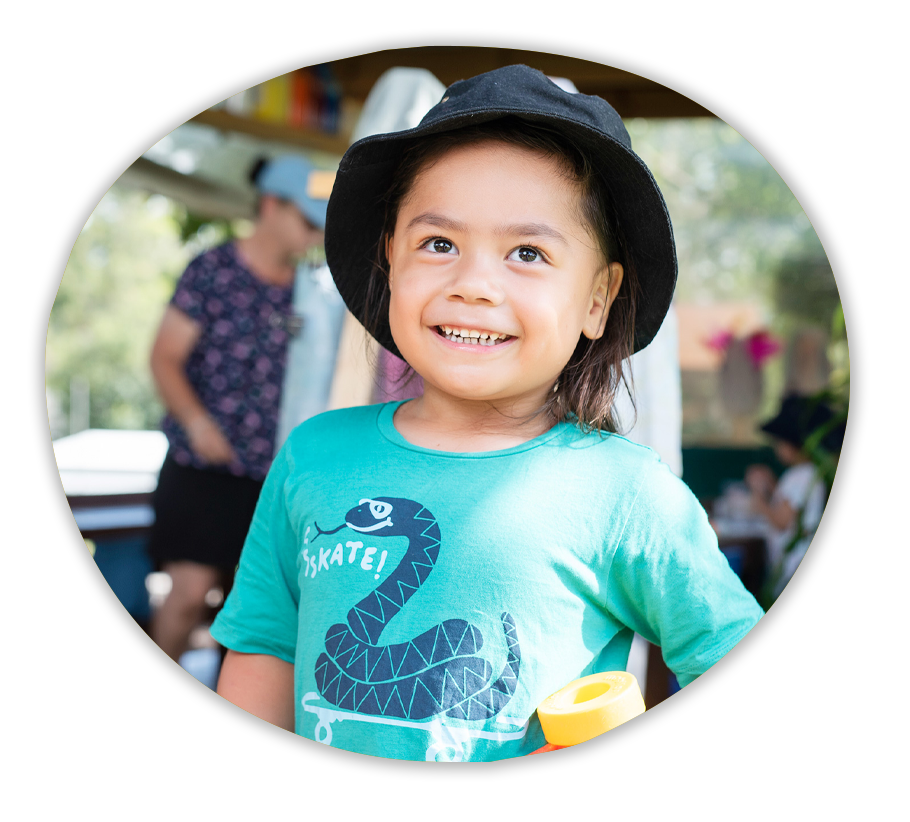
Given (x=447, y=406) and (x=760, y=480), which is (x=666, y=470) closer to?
(x=447, y=406)

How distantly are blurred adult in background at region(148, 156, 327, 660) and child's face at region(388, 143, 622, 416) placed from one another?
1.10m

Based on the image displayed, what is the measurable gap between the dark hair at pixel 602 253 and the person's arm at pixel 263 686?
371mm

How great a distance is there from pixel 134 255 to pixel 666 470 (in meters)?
5.42

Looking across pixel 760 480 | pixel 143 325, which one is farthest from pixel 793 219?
pixel 143 325

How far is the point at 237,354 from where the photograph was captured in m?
1.77

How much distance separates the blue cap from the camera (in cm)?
181

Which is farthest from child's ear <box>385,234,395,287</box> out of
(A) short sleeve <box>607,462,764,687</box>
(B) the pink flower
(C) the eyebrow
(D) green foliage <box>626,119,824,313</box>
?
(D) green foliage <box>626,119,824,313</box>

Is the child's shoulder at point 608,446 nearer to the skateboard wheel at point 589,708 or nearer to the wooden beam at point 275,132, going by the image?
the skateboard wheel at point 589,708

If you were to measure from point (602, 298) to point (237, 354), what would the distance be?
119cm

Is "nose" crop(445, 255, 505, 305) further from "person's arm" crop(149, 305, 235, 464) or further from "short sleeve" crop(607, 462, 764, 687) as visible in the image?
"person's arm" crop(149, 305, 235, 464)

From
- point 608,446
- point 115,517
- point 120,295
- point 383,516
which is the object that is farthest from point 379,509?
point 120,295

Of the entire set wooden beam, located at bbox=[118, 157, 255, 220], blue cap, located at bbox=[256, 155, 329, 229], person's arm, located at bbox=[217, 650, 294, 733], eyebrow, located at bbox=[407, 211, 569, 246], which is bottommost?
person's arm, located at bbox=[217, 650, 294, 733]

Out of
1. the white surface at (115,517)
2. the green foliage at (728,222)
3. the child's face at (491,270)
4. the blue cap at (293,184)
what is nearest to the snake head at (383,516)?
the child's face at (491,270)

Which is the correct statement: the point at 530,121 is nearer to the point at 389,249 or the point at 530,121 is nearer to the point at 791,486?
the point at 389,249
